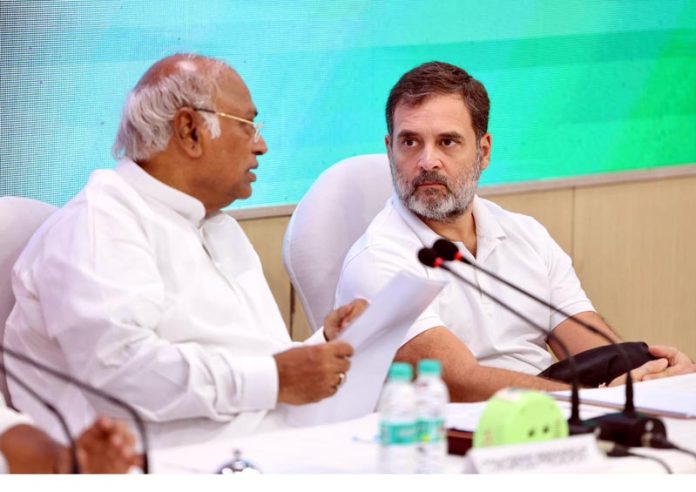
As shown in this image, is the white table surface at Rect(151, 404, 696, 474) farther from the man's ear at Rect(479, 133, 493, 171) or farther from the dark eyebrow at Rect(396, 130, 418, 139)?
the man's ear at Rect(479, 133, 493, 171)

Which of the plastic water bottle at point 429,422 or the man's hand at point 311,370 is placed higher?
the man's hand at point 311,370

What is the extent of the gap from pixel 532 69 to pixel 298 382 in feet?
8.11

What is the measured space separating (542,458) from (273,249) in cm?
227

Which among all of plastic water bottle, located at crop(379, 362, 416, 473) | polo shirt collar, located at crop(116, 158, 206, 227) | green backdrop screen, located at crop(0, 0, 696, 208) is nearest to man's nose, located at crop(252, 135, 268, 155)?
polo shirt collar, located at crop(116, 158, 206, 227)

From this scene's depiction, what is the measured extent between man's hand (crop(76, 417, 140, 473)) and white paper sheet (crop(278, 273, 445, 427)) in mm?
890

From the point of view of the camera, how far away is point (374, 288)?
323 cm

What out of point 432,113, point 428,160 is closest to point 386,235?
point 428,160

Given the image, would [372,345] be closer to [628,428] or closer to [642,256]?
[628,428]

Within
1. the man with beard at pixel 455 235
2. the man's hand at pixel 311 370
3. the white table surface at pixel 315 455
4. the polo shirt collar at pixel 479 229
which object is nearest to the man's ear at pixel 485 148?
the man with beard at pixel 455 235

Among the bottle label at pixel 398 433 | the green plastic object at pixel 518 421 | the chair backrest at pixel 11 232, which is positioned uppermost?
the chair backrest at pixel 11 232

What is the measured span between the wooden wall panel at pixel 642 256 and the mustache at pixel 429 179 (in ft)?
5.06

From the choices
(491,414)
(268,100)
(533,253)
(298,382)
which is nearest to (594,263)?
(533,253)

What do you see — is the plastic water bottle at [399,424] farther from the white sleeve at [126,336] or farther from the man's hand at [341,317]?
the man's hand at [341,317]

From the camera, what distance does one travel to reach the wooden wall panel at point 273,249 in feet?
12.7
